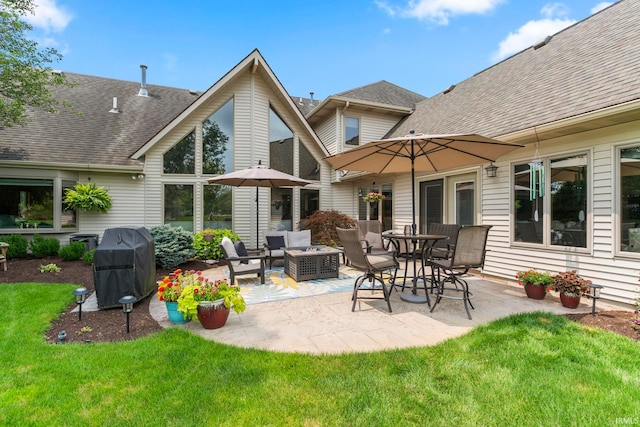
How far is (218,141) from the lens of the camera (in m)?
9.55

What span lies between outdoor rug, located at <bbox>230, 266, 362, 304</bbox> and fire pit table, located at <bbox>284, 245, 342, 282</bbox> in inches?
4.8

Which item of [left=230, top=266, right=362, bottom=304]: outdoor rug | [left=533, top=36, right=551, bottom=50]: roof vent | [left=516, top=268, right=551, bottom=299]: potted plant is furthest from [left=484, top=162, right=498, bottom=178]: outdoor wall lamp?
[left=533, top=36, right=551, bottom=50]: roof vent

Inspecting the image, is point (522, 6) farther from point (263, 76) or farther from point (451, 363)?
point (451, 363)

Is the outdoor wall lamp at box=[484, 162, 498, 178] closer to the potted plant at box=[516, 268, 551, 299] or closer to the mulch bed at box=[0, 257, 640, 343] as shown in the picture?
the potted plant at box=[516, 268, 551, 299]

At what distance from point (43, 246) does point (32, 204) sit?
5.30 feet

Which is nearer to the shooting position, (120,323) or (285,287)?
(120,323)

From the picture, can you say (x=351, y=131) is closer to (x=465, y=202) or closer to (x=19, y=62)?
(x=465, y=202)

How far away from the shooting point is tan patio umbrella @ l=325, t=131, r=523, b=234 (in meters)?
4.09

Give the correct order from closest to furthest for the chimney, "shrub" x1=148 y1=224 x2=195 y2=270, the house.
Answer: the house → "shrub" x1=148 y1=224 x2=195 y2=270 → the chimney

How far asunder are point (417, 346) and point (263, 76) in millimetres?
9344

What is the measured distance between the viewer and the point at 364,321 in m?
3.83

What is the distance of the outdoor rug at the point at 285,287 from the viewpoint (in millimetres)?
5023

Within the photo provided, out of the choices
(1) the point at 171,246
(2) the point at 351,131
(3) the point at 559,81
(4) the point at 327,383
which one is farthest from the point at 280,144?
(4) the point at 327,383

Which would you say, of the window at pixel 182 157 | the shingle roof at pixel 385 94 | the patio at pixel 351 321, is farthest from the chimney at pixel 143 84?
the patio at pixel 351 321
